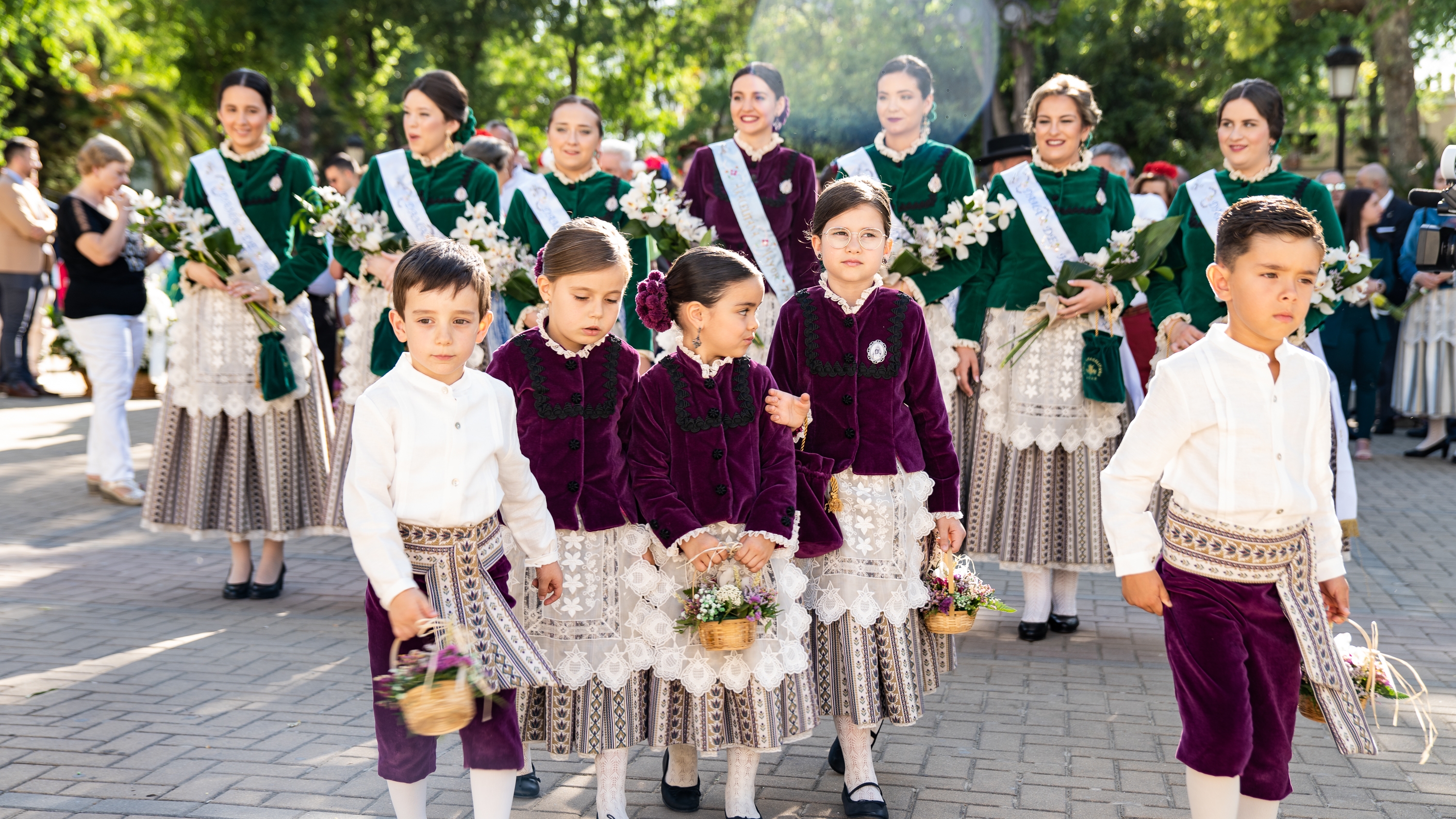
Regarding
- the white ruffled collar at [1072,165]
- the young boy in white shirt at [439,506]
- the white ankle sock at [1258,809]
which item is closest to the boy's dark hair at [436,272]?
the young boy in white shirt at [439,506]

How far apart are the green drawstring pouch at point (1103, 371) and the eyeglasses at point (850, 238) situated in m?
1.97

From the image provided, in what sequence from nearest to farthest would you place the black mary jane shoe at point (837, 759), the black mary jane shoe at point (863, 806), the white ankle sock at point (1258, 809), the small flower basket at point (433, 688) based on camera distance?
the small flower basket at point (433, 688)
the white ankle sock at point (1258, 809)
the black mary jane shoe at point (863, 806)
the black mary jane shoe at point (837, 759)

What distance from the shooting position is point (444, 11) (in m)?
18.7

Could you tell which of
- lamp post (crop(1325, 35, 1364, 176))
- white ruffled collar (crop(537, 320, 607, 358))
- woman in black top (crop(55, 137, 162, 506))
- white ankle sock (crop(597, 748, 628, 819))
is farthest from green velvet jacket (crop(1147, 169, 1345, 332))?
lamp post (crop(1325, 35, 1364, 176))

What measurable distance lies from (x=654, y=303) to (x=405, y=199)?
2.67 meters

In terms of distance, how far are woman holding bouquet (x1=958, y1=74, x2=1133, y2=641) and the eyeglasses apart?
1.88 meters

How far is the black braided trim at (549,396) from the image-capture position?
3492 mm

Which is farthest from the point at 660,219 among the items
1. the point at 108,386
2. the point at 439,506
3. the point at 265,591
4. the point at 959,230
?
the point at 108,386

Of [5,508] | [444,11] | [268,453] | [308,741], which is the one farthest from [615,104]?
[308,741]

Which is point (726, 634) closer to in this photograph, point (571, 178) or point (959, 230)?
point (959, 230)

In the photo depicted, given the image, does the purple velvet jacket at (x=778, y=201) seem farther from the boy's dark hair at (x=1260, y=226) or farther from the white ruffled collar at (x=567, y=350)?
the boy's dark hair at (x=1260, y=226)

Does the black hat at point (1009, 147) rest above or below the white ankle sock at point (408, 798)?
above

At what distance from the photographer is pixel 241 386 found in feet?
20.0

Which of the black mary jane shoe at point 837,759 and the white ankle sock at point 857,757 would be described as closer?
the white ankle sock at point 857,757
